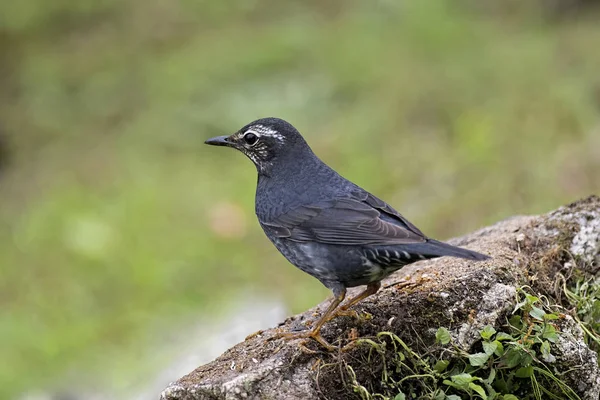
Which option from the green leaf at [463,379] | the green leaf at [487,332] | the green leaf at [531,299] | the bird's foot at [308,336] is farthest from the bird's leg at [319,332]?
the green leaf at [531,299]

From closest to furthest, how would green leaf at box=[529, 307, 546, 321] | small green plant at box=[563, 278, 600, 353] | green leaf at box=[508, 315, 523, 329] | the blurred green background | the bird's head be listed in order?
green leaf at box=[529, 307, 546, 321], green leaf at box=[508, 315, 523, 329], small green plant at box=[563, 278, 600, 353], the bird's head, the blurred green background

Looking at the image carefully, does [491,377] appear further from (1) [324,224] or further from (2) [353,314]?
(1) [324,224]

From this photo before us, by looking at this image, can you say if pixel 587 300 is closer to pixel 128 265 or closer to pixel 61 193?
pixel 128 265

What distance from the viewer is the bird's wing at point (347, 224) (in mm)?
4738

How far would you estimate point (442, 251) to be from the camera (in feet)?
14.0

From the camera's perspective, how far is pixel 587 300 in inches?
195

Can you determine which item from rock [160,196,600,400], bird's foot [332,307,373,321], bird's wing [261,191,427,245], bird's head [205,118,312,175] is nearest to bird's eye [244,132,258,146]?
bird's head [205,118,312,175]

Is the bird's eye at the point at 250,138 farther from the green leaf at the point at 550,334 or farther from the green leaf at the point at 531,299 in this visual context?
the green leaf at the point at 550,334

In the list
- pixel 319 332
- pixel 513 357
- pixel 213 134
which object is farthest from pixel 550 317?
pixel 213 134

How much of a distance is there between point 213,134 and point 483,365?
27.5 ft

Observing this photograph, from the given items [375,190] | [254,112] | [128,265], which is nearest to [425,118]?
[375,190]

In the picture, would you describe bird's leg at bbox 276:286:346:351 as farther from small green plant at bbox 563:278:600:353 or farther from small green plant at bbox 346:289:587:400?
small green plant at bbox 563:278:600:353

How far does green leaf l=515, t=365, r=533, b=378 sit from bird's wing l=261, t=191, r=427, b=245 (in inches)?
34.4

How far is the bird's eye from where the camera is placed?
18.3 ft
